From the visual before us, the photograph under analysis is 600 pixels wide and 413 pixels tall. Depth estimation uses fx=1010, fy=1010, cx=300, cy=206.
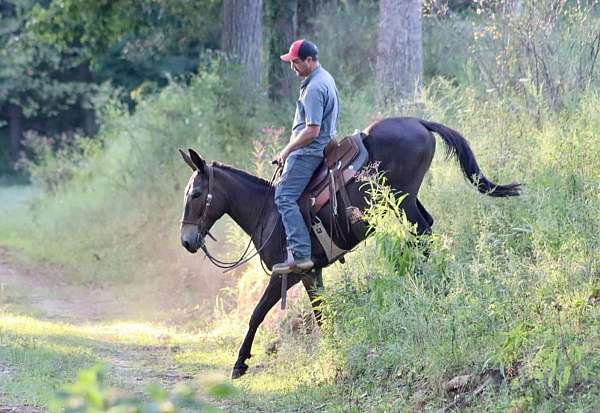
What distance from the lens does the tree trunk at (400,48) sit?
1381cm

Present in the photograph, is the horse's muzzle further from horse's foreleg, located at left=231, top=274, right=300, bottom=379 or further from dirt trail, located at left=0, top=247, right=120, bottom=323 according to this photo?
dirt trail, located at left=0, top=247, right=120, bottom=323

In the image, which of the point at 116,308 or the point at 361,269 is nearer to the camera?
the point at 361,269

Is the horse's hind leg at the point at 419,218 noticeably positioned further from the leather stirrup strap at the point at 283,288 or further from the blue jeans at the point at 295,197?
the leather stirrup strap at the point at 283,288

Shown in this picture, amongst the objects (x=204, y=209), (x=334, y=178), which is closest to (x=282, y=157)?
(x=334, y=178)

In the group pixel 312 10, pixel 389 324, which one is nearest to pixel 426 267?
pixel 389 324

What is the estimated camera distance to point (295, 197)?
9086 millimetres

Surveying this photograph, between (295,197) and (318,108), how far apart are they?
855 mm

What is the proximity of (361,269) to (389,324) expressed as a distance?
60.3 inches

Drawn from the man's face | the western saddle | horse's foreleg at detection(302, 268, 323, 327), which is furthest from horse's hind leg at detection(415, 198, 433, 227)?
the man's face

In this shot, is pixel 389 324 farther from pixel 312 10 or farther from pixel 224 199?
pixel 312 10

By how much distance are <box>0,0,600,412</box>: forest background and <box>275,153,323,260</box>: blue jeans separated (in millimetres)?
516

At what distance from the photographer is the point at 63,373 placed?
8852 mm

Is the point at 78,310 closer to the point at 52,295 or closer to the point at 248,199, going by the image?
the point at 52,295

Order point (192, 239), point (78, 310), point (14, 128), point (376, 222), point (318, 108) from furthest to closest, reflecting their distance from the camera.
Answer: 1. point (14, 128)
2. point (78, 310)
3. point (192, 239)
4. point (318, 108)
5. point (376, 222)
